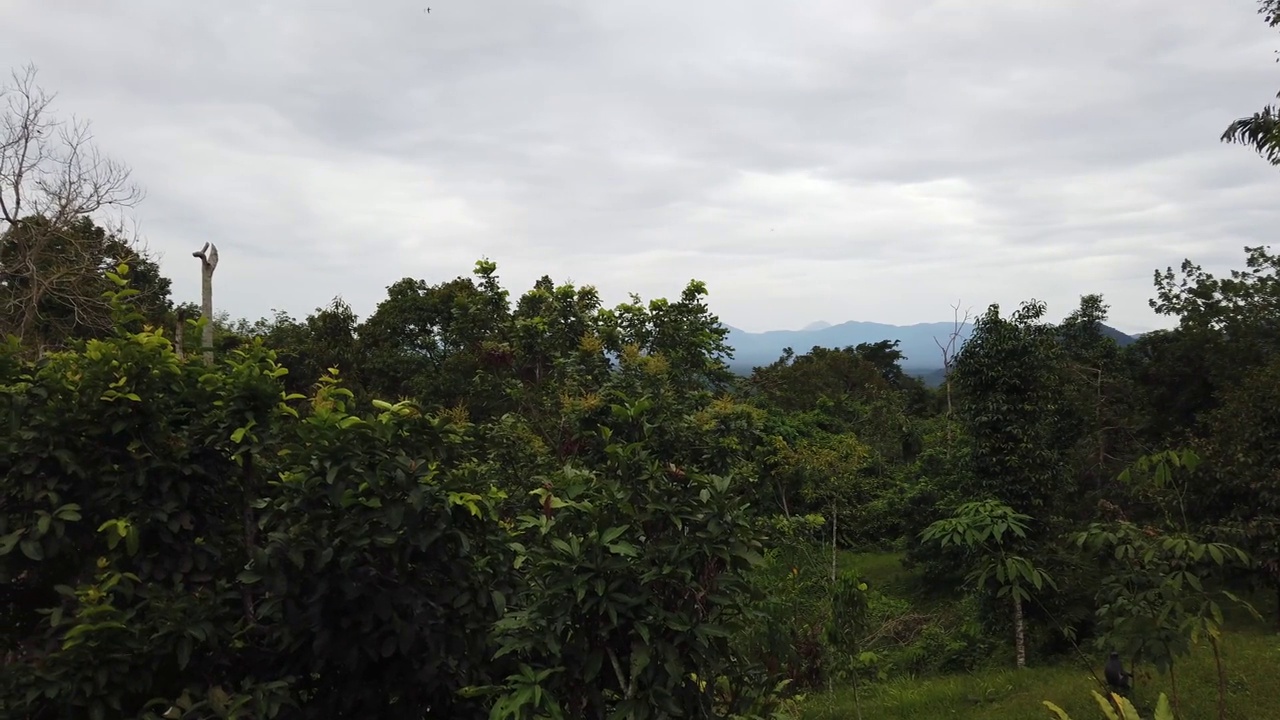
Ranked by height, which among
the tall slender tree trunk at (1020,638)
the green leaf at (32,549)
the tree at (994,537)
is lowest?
the tall slender tree trunk at (1020,638)

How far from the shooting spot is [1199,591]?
116 inches

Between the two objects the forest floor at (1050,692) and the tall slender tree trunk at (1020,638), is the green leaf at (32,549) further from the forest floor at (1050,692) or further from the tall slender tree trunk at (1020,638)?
the tall slender tree trunk at (1020,638)

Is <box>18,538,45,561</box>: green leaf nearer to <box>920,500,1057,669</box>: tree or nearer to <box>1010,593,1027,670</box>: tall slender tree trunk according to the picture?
<box>920,500,1057,669</box>: tree

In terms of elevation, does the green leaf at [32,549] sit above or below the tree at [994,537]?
above

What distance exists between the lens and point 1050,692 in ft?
23.8

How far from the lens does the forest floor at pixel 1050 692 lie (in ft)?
20.5

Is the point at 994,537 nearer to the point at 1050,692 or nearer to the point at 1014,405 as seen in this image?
the point at 1050,692

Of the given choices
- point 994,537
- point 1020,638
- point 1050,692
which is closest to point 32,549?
point 994,537

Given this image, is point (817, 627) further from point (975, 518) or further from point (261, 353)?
point (261, 353)

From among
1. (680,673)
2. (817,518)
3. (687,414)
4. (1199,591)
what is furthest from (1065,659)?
(680,673)

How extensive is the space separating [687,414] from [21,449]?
4650mm

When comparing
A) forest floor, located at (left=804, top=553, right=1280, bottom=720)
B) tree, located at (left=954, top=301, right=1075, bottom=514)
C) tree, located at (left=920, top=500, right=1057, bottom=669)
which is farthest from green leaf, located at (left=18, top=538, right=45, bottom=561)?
tree, located at (left=954, top=301, right=1075, bottom=514)

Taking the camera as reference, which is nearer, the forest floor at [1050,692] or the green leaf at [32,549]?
the green leaf at [32,549]

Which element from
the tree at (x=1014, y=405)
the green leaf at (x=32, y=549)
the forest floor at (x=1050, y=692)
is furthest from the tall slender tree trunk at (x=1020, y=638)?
the green leaf at (x=32, y=549)
